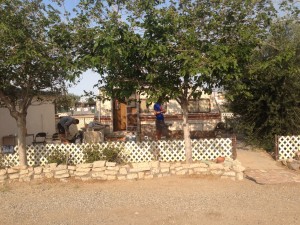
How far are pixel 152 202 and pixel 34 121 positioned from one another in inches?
471

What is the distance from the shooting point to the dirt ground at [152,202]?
5.36 metres

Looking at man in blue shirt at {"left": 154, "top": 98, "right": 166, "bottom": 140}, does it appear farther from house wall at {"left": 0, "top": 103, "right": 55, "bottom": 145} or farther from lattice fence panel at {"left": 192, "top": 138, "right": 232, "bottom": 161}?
house wall at {"left": 0, "top": 103, "right": 55, "bottom": 145}

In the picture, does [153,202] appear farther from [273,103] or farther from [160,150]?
[273,103]

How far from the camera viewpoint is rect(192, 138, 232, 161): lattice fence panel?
9.80 meters

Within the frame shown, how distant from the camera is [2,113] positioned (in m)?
14.6

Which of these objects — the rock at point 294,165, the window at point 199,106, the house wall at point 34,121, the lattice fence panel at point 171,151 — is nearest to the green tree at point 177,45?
the lattice fence panel at point 171,151

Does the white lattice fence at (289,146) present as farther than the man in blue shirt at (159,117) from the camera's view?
No

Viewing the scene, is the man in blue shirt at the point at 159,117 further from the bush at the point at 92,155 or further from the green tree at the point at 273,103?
the bush at the point at 92,155

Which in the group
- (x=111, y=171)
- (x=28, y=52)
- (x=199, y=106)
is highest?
(x=28, y=52)

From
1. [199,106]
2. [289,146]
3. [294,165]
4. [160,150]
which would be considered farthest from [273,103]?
[199,106]

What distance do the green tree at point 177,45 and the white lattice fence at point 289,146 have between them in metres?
3.13

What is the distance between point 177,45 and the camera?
763 centimetres

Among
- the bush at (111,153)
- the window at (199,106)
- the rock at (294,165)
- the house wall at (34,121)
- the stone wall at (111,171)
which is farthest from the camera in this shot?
the window at (199,106)

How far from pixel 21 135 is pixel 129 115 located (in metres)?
8.04
